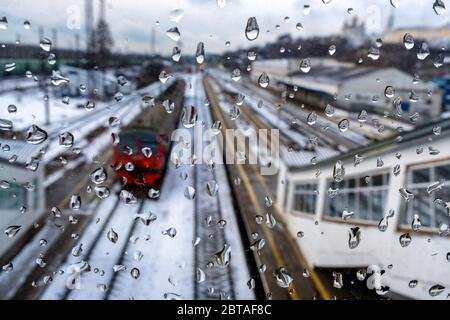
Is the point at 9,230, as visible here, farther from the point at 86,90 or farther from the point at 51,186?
the point at 86,90

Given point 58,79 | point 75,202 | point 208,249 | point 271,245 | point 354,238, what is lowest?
point 271,245

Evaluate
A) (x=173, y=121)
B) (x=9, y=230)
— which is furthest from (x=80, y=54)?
(x=9, y=230)

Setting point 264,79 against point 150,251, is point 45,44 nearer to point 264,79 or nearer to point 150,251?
point 264,79

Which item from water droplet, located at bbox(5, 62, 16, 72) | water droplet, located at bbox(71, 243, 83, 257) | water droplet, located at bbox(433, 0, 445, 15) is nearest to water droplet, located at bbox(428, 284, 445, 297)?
water droplet, located at bbox(433, 0, 445, 15)

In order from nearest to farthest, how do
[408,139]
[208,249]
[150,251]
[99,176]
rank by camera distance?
[99,176]
[408,139]
[208,249]
[150,251]

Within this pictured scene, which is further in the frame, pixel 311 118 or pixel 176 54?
pixel 311 118

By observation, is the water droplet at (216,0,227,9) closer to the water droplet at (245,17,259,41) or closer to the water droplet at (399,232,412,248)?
the water droplet at (245,17,259,41)

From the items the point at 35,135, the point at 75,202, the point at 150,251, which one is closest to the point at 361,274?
the point at 150,251
